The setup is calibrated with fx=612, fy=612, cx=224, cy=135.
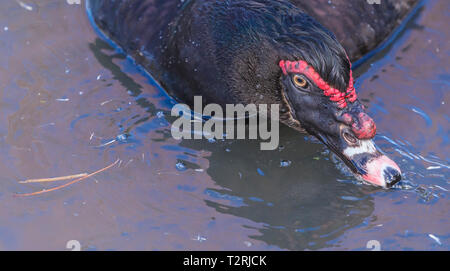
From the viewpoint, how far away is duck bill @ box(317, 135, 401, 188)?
3.82 metres

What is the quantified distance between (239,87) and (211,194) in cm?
77

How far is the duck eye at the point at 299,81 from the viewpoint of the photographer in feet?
12.6

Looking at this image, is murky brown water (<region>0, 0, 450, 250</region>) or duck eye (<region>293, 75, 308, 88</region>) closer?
murky brown water (<region>0, 0, 450, 250</region>)

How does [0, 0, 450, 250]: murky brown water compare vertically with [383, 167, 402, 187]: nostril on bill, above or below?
below

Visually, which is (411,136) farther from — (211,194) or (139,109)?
(139,109)

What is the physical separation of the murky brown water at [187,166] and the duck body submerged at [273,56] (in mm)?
223

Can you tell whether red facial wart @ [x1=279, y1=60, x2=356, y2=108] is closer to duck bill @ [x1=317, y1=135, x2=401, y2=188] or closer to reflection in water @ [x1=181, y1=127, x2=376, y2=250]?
duck bill @ [x1=317, y1=135, x2=401, y2=188]

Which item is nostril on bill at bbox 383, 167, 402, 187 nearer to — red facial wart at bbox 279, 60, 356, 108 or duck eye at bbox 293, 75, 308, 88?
red facial wart at bbox 279, 60, 356, 108

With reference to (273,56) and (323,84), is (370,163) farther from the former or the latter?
(273,56)

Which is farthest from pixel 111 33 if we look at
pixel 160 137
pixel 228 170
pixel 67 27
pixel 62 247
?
pixel 62 247

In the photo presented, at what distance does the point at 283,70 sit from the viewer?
12.8 feet

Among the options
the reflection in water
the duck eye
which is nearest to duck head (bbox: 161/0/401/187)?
the duck eye

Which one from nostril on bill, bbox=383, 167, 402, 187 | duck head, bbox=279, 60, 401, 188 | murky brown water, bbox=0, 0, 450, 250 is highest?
duck head, bbox=279, 60, 401, 188

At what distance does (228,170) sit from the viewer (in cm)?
416
